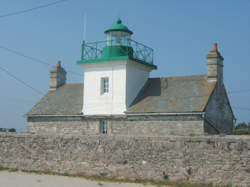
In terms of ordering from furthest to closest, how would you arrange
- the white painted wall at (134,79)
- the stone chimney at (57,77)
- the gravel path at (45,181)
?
the stone chimney at (57,77), the white painted wall at (134,79), the gravel path at (45,181)

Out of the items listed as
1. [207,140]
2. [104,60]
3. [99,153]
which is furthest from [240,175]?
[104,60]

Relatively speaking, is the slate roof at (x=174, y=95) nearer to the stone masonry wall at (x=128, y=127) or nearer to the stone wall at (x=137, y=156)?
the stone masonry wall at (x=128, y=127)

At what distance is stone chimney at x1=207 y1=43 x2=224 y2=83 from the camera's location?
19.4 metres

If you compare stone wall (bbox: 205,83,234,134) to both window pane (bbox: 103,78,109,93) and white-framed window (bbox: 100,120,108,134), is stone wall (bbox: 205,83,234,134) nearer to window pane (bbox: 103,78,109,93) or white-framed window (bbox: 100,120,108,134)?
white-framed window (bbox: 100,120,108,134)

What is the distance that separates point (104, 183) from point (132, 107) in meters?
7.40

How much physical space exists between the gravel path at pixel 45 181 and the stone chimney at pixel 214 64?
8951mm

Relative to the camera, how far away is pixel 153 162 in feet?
42.8

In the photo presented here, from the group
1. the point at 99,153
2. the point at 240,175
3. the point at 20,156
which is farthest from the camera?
the point at 20,156

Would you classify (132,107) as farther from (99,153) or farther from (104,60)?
(99,153)

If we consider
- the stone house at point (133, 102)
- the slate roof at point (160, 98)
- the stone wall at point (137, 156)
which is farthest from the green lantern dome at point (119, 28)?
the stone wall at point (137, 156)

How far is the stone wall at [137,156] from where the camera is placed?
11.9 metres

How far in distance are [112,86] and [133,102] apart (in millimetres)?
1422

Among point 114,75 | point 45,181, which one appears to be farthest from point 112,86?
point 45,181

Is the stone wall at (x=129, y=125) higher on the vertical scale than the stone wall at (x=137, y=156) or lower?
higher
